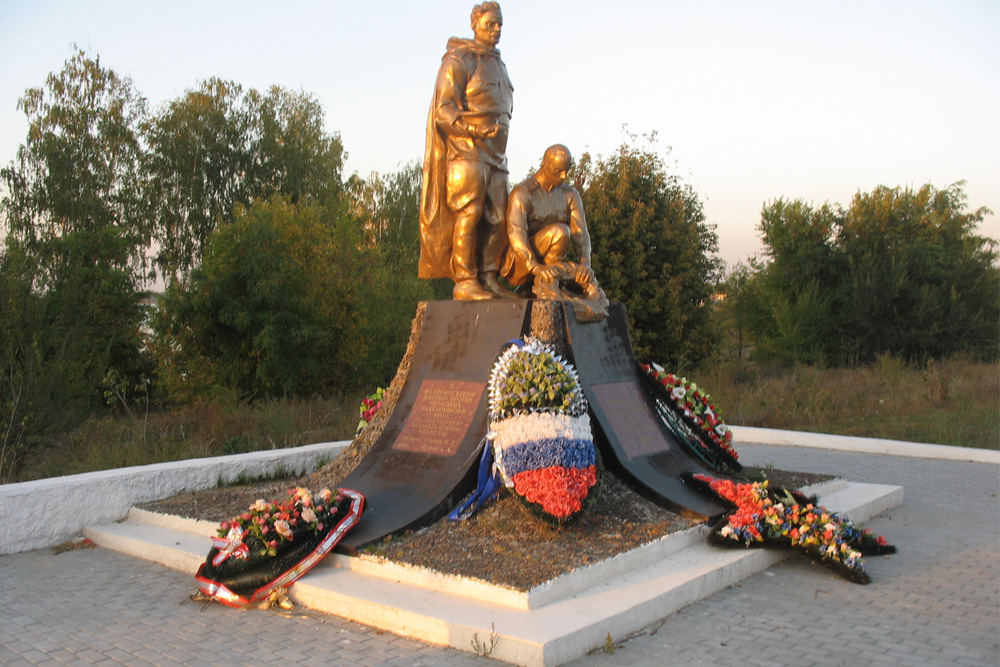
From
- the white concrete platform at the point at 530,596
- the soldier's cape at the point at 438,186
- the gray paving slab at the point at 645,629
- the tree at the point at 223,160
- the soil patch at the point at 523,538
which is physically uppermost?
the tree at the point at 223,160

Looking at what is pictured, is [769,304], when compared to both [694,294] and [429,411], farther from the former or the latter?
[429,411]

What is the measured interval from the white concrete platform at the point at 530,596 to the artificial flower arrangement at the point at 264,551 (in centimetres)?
11

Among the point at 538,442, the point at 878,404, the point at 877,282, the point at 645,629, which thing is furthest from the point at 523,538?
the point at 877,282

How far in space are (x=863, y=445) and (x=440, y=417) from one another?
237 inches

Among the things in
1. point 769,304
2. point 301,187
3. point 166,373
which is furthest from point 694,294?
point 301,187

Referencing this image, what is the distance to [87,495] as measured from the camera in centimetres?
580

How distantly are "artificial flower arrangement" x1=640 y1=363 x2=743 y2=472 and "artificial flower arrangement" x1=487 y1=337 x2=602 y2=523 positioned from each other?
1411mm

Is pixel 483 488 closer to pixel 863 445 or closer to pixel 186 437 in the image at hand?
pixel 186 437

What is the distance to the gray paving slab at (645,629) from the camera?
3666 mm

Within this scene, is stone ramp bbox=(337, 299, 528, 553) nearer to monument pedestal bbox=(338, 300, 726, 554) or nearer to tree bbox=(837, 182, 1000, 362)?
monument pedestal bbox=(338, 300, 726, 554)

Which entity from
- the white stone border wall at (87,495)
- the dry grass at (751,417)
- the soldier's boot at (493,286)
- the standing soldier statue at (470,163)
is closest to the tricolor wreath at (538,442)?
the soldier's boot at (493,286)

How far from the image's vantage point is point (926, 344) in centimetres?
2308

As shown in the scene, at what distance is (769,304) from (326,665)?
2435cm

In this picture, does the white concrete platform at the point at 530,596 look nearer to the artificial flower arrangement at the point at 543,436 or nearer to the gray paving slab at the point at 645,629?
the gray paving slab at the point at 645,629
